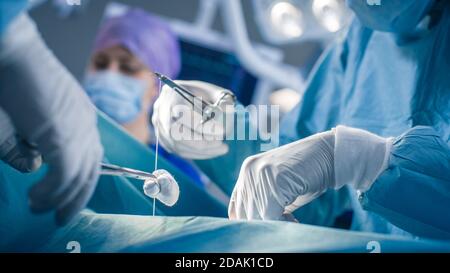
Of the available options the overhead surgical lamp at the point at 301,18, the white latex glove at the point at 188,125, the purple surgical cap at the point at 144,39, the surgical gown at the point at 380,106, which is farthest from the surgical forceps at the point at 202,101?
the purple surgical cap at the point at 144,39

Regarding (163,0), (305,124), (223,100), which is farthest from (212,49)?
(223,100)

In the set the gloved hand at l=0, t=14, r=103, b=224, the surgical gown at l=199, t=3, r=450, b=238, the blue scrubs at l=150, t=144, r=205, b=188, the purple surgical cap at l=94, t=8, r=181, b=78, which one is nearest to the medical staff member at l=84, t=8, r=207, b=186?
the purple surgical cap at l=94, t=8, r=181, b=78

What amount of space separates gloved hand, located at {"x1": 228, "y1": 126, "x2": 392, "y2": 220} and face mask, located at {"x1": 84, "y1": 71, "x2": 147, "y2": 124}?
2.82 feet

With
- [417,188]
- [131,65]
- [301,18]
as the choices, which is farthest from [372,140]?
[131,65]

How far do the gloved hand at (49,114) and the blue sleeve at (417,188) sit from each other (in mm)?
548

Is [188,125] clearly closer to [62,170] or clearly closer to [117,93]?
[62,170]

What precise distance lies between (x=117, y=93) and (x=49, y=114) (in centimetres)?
98

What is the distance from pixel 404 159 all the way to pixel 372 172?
7 centimetres

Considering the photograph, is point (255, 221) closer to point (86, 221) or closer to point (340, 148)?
point (340, 148)

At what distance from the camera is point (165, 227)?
98cm

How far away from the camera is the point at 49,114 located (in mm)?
791

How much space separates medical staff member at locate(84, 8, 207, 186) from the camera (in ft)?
5.65

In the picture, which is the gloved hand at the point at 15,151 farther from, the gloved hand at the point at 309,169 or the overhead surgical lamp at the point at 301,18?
the overhead surgical lamp at the point at 301,18

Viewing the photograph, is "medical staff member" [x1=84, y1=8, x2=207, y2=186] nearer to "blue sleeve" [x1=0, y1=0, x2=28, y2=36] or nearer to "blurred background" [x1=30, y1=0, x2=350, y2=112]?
"blurred background" [x1=30, y1=0, x2=350, y2=112]
